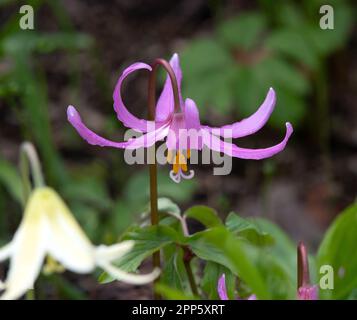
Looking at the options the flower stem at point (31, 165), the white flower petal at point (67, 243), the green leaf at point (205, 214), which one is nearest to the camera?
the white flower petal at point (67, 243)

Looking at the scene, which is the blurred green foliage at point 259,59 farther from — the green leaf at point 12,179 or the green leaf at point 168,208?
the green leaf at point 168,208

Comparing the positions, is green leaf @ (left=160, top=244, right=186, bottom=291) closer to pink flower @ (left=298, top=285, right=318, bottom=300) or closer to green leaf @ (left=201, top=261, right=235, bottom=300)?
green leaf @ (left=201, top=261, right=235, bottom=300)

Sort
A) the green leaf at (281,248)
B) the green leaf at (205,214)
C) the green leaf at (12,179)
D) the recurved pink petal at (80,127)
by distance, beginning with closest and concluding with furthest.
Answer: the recurved pink petal at (80,127)
the green leaf at (205,214)
the green leaf at (281,248)
the green leaf at (12,179)

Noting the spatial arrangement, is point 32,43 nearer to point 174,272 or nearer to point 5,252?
point 174,272

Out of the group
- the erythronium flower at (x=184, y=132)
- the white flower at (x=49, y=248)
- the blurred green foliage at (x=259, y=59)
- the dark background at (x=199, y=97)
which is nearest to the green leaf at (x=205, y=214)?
the erythronium flower at (x=184, y=132)

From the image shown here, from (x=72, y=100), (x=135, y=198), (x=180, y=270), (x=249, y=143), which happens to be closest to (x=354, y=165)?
(x=249, y=143)

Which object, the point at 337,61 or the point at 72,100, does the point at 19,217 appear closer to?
the point at 72,100
